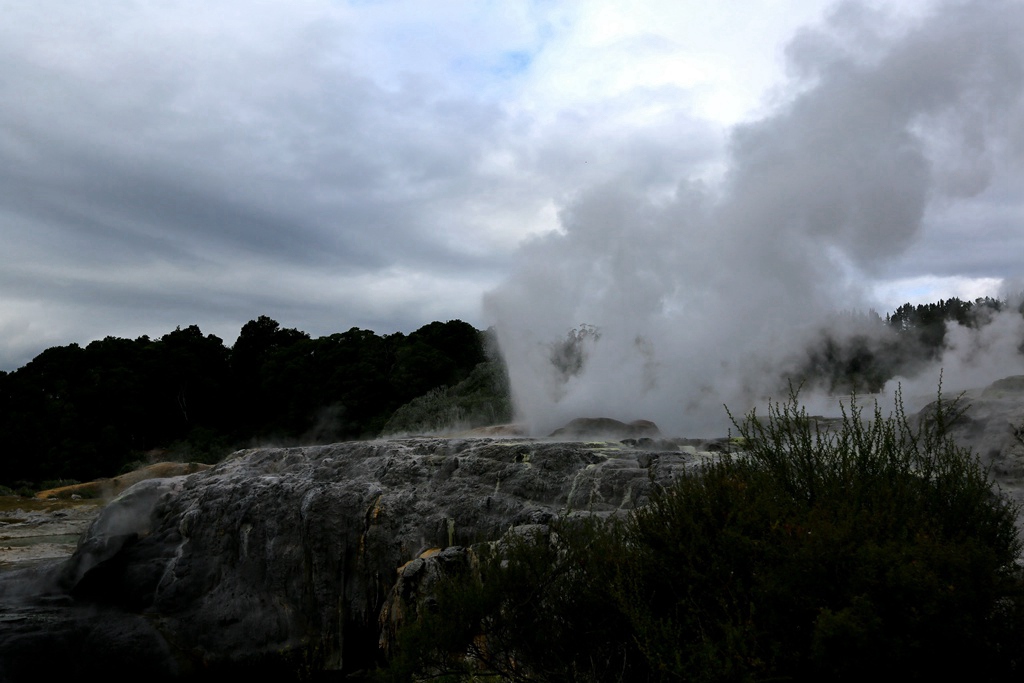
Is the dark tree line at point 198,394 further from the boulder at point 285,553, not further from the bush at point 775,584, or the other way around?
the bush at point 775,584

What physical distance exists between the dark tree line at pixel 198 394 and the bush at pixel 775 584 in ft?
123

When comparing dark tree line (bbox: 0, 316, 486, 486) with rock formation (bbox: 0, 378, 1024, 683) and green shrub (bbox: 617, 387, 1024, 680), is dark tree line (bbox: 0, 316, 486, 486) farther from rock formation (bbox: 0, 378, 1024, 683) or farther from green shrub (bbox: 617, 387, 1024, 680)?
green shrub (bbox: 617, 387, 1024, 680)

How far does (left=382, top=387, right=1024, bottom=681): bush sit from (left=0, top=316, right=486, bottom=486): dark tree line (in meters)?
37.3

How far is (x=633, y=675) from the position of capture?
555 centimetres

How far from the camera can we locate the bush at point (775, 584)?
13.6ft

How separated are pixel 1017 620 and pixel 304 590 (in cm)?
881

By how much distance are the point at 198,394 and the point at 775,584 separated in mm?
51264

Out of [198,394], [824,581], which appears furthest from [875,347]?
[198,394]

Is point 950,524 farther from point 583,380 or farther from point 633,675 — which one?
point 583,380

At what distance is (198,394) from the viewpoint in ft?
167

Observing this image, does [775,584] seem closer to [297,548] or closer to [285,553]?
[297,548]

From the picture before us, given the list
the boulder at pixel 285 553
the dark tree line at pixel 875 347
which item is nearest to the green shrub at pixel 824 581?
the boulder at pixel 285 553

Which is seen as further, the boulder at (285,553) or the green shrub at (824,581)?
the boulder at (285,553)

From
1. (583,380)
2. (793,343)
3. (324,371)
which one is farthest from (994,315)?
(324,371)
